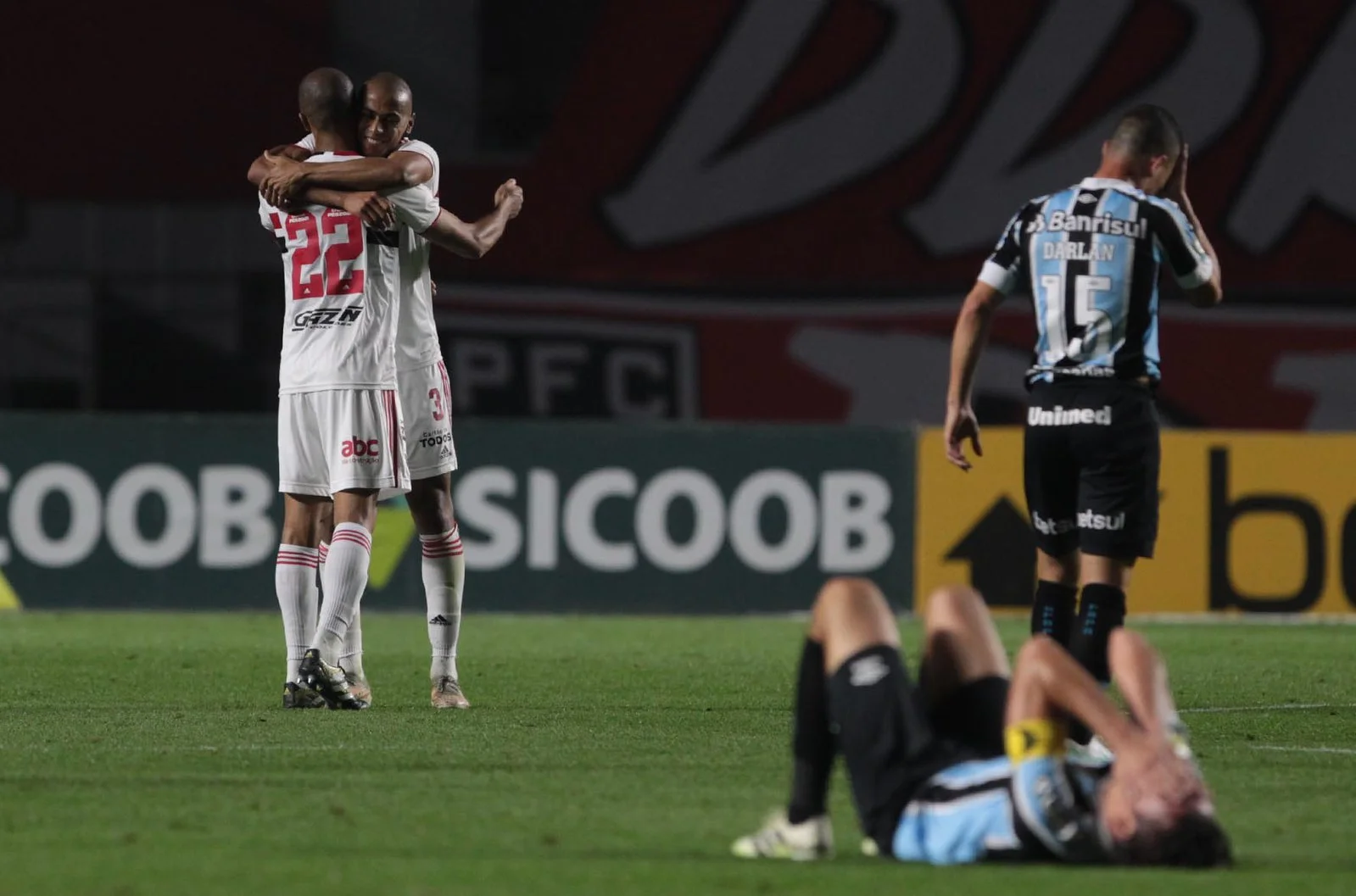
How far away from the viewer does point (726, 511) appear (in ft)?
47.5

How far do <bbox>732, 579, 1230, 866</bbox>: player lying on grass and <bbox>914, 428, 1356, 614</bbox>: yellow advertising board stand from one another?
9.23 metres

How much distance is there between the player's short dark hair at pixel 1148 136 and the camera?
6.79 metres

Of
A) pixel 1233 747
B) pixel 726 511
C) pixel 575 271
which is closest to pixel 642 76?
pixel 575 271

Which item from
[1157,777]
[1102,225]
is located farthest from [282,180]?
[1157,777]

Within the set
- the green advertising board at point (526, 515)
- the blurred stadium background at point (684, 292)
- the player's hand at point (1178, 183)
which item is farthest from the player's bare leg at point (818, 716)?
the green advertising board at point (526, 515)

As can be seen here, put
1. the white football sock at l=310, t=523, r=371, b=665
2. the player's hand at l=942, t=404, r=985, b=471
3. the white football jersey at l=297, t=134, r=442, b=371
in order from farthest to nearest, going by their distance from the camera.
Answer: the white football jersey at l=297, t=134, r=442, b=371, the white football sock at l=310, t=523, r=371, b=665, the player's hand at l=942, t=404, r=985, b=471

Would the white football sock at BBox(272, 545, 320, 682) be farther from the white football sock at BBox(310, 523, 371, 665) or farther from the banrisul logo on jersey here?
the banrisul logo on jersey

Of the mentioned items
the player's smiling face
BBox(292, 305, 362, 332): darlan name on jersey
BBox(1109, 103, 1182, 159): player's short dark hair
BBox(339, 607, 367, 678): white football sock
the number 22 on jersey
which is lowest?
BBox(339, 607, 367, 678): white football sock

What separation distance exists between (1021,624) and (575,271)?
25.2 ft

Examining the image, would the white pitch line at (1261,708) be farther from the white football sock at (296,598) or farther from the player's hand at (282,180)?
the player's hand at (282,180)

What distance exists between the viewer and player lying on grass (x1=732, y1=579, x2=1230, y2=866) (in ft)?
14.8

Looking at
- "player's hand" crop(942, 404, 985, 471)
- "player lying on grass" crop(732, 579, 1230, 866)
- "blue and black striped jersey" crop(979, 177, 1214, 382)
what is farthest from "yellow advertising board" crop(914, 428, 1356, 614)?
"player lying on grass" crop(732, 579, 1230, 866)

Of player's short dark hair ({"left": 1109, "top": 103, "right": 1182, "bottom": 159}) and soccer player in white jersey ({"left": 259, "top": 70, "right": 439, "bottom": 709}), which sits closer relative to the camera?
player's short dark hair ({"left": 1109, "top": 103, "right": 1182, "bottom": 159})

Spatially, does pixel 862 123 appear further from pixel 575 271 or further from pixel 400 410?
pixel 400 410
